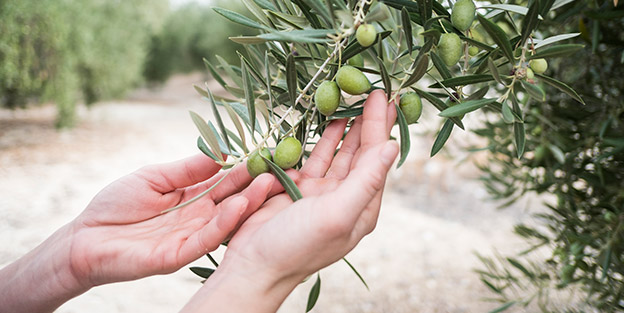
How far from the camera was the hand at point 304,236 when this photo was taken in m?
0.64

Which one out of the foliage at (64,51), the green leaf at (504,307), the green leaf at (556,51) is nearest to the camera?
the green leaf at (556,51)

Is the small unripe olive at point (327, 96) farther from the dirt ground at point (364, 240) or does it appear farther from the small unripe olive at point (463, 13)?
the dirt ground at point (364, 240)

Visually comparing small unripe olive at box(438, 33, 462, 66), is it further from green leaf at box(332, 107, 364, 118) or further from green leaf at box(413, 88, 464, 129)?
green leaf at box(332, 107, 364, 118)

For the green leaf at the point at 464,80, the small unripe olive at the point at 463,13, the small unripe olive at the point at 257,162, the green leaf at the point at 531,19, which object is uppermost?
the small unripe olive at the point at 463,13

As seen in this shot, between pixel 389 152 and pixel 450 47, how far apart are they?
0.18m

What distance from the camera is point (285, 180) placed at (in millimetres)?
681

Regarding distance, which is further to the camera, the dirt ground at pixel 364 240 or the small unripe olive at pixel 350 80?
the dirt ground at pixel 364 240

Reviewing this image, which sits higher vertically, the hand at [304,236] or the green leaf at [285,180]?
the green leaf at [285,180]

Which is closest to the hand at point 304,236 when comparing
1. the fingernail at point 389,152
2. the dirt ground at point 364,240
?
the fingernail at point 389,152

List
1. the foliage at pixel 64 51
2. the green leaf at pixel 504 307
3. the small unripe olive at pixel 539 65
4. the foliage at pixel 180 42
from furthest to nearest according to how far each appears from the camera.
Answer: the foliage at pixel 180 42 < the foliage at pixel 64 51 < the green leaf at pixel 504 307 < the small unripe olive at pixel 539 65

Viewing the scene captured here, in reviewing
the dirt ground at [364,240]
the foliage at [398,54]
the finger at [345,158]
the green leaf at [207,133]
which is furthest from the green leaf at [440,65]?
the dirt ground at [364,240]

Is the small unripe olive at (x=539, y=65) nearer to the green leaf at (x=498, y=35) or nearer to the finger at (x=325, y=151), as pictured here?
the green leaf at (x=498, y=35)

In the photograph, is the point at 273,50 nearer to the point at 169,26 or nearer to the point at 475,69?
the point at 475,69

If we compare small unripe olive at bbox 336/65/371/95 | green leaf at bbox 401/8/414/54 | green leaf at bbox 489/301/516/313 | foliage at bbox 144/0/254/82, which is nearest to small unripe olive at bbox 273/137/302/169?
Answer: small unripe olive at bbox 336/65/371/95
